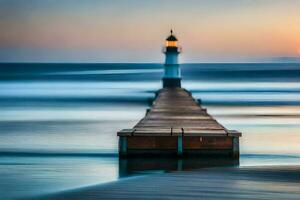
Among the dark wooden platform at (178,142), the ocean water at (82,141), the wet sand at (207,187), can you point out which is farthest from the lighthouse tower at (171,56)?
the wet sand at (207,187)

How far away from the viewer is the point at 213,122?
13938mm

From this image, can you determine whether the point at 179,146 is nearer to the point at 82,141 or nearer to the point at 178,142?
the point at 178,142

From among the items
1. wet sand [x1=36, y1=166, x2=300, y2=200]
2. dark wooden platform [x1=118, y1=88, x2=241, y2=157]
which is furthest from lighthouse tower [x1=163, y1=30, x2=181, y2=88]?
wet sand [x1=36, y1=166, x2=300, y2=200]

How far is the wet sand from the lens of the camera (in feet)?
21.2

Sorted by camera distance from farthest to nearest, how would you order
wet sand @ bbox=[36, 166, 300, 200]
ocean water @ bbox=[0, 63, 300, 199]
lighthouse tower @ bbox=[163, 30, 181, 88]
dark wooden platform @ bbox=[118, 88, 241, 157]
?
lighthouse tower @ bbox=[163, 30, 181, 88], dark wooden platform @ bbox=[118, 88, 241, 157], ocean water @ bbox=[0, 63, 300, 199], wet sand @ bbox=[36, 166, 300, 200]

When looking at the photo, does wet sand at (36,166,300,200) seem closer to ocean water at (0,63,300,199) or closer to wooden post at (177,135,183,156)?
ocean water at (0,63,300,199)

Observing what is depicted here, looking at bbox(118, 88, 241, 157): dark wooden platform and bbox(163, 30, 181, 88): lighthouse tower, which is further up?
bbox(163, 30, 181, 88): lighthouse tower

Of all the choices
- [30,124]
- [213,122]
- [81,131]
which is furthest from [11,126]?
[213,122]

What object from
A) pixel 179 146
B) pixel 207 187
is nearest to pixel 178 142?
pixel 179 146

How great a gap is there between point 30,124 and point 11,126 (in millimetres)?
684

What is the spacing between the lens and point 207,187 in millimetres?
6910

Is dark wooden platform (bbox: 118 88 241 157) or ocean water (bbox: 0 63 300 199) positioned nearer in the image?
ocean water (bbox: 0 63 300 199)

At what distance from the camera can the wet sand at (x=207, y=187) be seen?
6473 mm

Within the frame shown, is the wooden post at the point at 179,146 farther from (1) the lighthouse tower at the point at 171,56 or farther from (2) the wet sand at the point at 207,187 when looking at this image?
(1) the lighthouse tower at the point at 171,56
